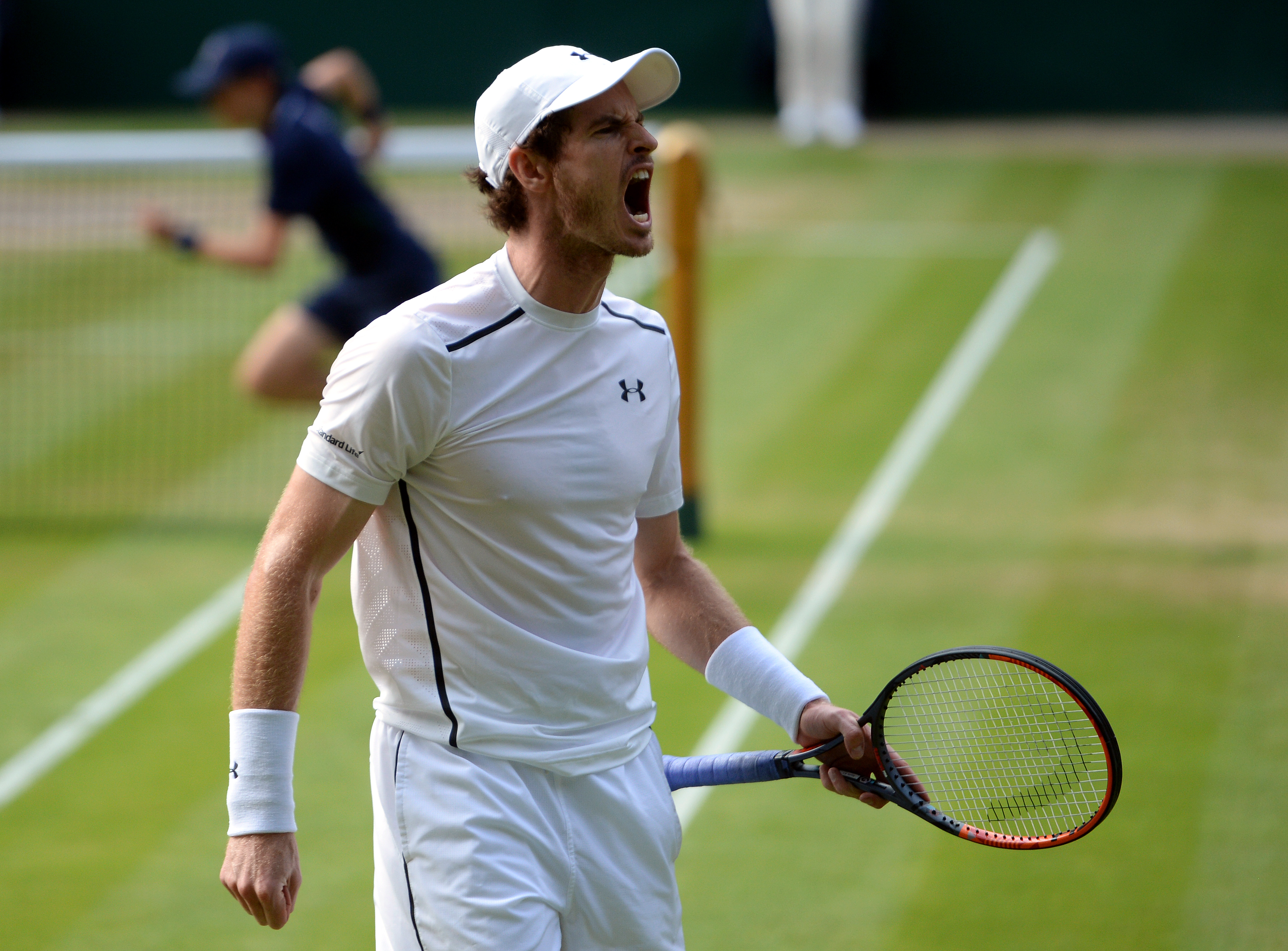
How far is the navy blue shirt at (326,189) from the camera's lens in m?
7.68

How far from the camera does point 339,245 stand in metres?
7.97

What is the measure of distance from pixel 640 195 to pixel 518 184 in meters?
0.23

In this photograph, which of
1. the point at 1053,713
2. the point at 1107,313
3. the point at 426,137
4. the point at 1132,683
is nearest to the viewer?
the point at 1053,713

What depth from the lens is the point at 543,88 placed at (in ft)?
9.71

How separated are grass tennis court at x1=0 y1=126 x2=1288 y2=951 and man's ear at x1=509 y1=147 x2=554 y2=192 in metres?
2.51

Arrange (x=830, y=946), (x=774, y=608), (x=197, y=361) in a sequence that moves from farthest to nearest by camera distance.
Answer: (x=197, y=361) → (x=774, y=608) → (x=830, y=946)

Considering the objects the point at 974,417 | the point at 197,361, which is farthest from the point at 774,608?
the point at 197,361

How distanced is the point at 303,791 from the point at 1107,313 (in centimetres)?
777

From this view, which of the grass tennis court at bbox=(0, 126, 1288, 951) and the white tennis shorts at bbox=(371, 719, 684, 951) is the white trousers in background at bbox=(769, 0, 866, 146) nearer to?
the grass tennis court at bbox=(0, 126, 1288, 951)

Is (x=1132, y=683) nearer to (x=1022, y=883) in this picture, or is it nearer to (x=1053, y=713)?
(x=1022, y=883)

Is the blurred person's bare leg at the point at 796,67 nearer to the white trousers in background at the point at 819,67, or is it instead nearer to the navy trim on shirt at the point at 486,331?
the white trousers in background at the point at 819,67

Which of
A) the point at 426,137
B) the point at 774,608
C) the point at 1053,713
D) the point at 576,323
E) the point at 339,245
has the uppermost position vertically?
the point at 576,323

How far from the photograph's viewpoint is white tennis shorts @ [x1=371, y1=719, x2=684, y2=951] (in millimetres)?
2932

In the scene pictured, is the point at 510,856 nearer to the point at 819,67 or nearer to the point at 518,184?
the point at 518,184
